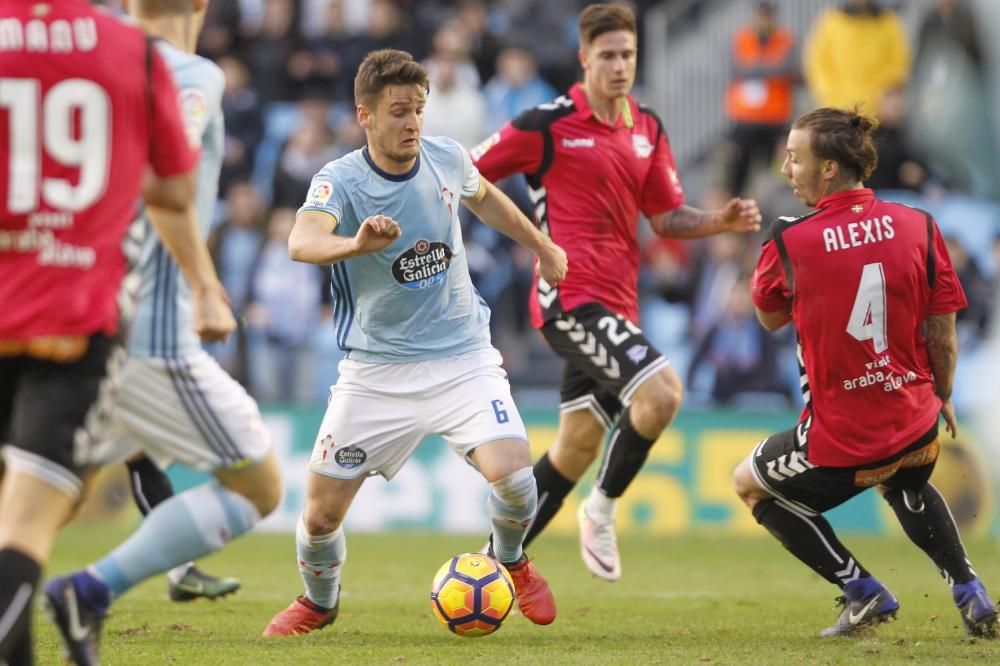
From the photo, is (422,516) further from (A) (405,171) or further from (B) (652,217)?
(A) (405,171)

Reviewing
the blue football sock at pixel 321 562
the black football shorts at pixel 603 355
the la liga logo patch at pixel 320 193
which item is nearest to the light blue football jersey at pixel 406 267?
→ the la liga logo patch at pixel 320 193

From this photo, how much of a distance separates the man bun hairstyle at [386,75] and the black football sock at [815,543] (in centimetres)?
257

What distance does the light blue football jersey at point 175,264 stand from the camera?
5207mm

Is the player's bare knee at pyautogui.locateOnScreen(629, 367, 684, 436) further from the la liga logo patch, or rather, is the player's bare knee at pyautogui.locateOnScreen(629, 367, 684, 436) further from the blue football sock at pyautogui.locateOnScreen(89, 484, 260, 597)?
the blue football sock at pyautogui.locateOnScreen(89, 484, 260, 597)

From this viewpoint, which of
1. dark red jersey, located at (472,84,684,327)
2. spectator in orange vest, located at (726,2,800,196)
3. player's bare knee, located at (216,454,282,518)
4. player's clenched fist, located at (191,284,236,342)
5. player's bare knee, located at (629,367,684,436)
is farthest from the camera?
spectator in orange vest, located at (726,2,800,196)

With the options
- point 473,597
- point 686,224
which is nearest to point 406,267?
point 473,597

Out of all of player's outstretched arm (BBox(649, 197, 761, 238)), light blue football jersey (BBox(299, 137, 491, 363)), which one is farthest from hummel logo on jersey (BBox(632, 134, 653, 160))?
light blue football jersey (BBox(299, 137, 491, 363))

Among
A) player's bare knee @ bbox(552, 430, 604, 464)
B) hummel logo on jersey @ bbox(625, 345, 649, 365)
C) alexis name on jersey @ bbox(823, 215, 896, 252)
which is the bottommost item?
player's bare knee @ bbox(552, 430, 604, 464)

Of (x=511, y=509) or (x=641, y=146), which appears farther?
(x=641, y=146)

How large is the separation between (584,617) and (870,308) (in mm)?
2459

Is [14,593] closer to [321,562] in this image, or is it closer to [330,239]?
[330,239]

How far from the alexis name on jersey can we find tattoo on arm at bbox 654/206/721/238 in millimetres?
1769

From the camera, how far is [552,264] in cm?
725

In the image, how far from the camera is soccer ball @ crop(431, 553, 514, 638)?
266 inches
